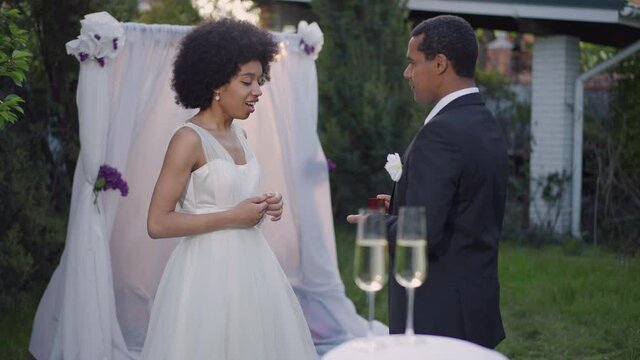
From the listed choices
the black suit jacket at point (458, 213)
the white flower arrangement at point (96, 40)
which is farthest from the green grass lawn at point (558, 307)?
the black suit jacket at point (458, 213)

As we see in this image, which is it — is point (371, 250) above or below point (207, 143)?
below

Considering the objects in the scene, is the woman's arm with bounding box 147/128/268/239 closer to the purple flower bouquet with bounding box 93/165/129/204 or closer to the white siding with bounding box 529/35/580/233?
the purple flower bouquet with bounding box 93/165/129/204

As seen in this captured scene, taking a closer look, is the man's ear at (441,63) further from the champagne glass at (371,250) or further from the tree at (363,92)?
the tree at (363,92)

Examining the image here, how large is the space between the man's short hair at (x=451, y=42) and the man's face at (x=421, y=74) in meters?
0.02

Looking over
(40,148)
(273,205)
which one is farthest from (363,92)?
(273,205)

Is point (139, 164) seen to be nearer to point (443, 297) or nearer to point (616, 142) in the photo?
point (443, 297)

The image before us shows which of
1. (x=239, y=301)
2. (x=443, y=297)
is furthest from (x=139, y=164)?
(x=443, y=297)

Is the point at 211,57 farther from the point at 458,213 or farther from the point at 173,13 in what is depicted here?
the point at 173,13

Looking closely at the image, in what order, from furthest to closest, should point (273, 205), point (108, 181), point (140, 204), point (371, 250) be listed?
point (140, 204) < point (108, 181) < point (273, 205) < point (371, 250)

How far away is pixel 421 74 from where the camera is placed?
3.29 m

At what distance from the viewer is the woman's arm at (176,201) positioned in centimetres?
→ 364

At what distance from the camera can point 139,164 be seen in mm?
6324

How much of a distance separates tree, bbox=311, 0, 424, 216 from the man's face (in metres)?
6.70

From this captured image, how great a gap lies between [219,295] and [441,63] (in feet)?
4.16
